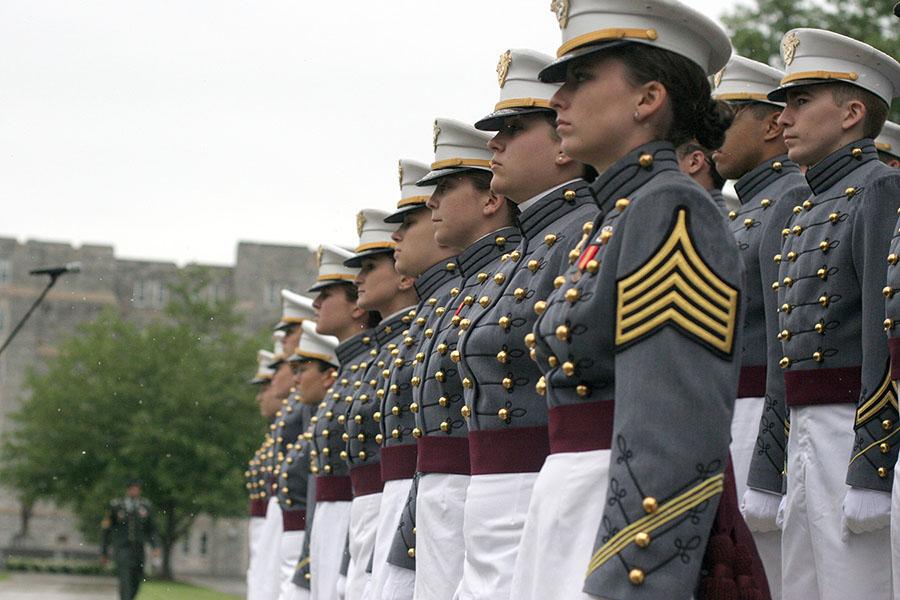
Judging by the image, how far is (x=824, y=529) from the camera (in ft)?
17.7

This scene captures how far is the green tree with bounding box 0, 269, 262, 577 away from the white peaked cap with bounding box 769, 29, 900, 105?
39.6 metres

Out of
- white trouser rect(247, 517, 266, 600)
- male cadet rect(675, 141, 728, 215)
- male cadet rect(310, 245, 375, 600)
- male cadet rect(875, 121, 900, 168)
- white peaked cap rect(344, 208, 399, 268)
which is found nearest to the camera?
male cadet rect(675, 141, 728, 215)

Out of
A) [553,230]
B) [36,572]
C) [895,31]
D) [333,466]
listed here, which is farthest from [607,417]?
[36,572]

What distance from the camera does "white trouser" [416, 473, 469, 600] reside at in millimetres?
6059

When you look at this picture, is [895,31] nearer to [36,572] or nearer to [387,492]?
[387,492]

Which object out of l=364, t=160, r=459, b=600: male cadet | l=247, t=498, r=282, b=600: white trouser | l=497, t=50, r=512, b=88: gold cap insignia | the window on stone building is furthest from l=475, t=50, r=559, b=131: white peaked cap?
the window on stone building

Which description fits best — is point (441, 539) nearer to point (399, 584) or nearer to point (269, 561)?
point (399, 584)

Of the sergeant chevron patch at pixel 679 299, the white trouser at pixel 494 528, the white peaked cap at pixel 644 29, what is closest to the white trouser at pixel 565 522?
the sergeant chevron patch at pixel 679 299

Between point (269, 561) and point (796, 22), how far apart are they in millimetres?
11833

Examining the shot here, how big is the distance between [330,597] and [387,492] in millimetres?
2340

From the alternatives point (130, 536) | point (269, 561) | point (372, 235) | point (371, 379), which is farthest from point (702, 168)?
point (130, 536)

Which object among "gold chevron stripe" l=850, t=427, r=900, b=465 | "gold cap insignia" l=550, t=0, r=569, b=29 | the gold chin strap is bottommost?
"gold chevron stripe" l=850, t=427, r=900, b=465

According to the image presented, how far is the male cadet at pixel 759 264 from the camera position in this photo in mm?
5906

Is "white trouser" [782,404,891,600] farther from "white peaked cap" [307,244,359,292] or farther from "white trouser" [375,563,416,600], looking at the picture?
"white peaked cap" [307,244,359,292]
